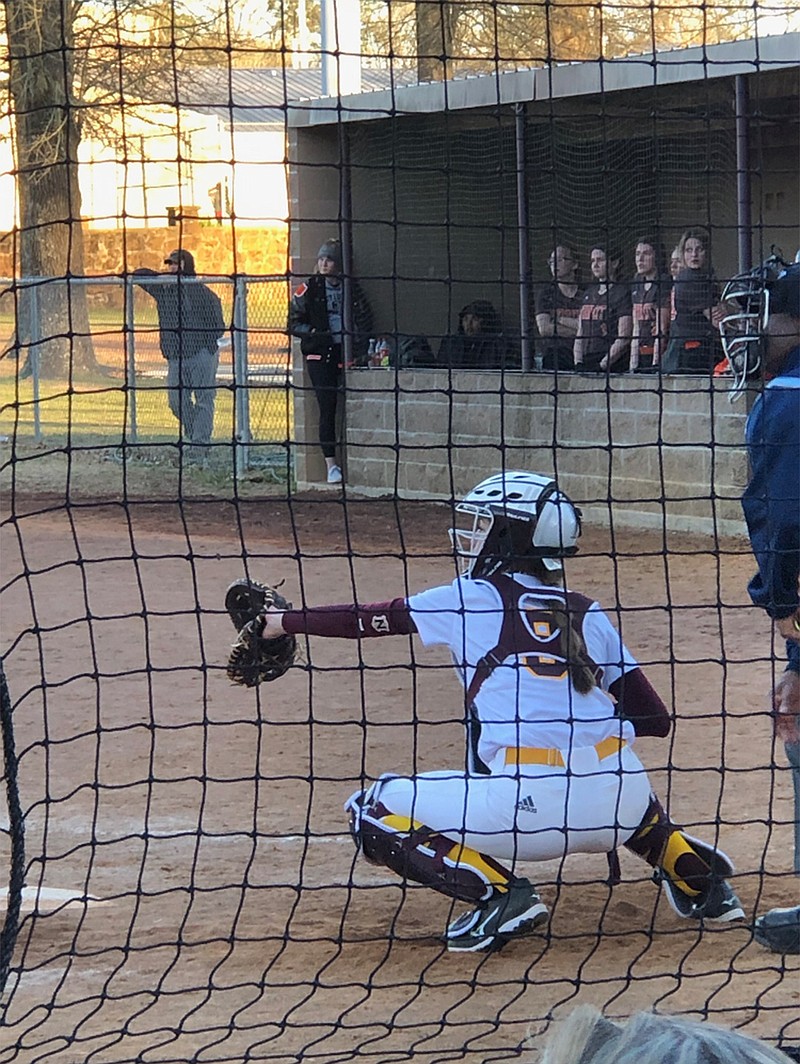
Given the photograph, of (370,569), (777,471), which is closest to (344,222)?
(777,471)

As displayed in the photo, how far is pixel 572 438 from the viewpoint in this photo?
41.8 feet

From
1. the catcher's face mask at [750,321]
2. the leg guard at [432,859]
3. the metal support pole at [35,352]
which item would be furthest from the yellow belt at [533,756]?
the metal support pole at [35,352]

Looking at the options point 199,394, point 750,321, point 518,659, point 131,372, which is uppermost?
point 750,321

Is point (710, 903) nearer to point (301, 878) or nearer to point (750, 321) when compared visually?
point (301, 878)

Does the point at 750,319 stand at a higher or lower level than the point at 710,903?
higher

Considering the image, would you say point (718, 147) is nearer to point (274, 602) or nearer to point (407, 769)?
point (407, 769)

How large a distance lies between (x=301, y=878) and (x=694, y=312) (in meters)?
7.88

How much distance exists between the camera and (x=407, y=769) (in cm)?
626

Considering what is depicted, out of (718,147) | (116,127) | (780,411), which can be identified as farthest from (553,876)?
(116,127)

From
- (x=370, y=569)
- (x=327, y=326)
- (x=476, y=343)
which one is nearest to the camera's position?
(x=370, y=569)

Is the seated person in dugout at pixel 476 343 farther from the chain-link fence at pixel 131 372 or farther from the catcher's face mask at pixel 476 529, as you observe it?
the catcher's face mask at pixel 476 529

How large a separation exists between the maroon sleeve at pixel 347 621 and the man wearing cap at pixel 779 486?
106cm

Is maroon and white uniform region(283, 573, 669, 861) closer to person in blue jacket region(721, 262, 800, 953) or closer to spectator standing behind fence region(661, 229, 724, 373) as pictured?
person in blue jacket region(721, 262, 800, 953)

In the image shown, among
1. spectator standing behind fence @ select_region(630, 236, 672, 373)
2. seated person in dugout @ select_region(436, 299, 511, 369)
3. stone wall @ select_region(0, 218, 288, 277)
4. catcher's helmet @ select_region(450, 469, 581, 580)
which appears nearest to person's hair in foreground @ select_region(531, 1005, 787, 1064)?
catcher's helmet @ select_region(450, 469, 581, 580)
